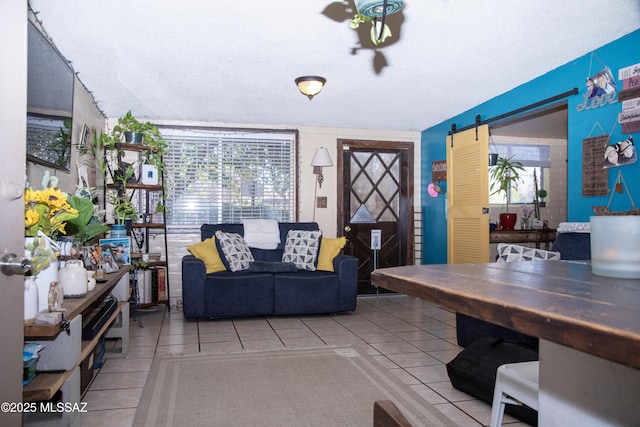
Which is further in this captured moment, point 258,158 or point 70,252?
point 258,158

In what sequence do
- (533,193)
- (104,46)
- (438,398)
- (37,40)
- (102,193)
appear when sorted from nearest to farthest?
1. (438,398)
2. (37,40)
3. (104,46)
4. (102,193)
5. (533,193)

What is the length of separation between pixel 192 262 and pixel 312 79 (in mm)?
2079

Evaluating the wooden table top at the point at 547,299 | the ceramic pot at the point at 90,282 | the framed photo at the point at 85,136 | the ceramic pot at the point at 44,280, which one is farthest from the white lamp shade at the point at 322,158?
the wooden table top at the point at 547,299

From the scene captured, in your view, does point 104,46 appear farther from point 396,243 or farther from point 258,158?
point 396,243

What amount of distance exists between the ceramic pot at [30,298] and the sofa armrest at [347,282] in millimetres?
3222

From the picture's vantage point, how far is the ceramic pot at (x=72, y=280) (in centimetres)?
234

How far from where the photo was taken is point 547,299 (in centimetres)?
81

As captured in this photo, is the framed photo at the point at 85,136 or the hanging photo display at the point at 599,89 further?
the framed photo at the point at 85,136

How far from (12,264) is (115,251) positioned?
2583 mm

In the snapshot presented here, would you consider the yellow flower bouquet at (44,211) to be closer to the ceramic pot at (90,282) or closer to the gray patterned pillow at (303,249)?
the ceramic pot at (90,282)

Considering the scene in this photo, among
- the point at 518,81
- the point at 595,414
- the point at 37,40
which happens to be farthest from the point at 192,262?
the point at 595,414

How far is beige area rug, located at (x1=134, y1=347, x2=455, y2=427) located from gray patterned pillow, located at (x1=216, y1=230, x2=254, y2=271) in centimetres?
151

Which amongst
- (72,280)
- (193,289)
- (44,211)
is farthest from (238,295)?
(44,211)

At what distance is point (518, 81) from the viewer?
4.25 meters
